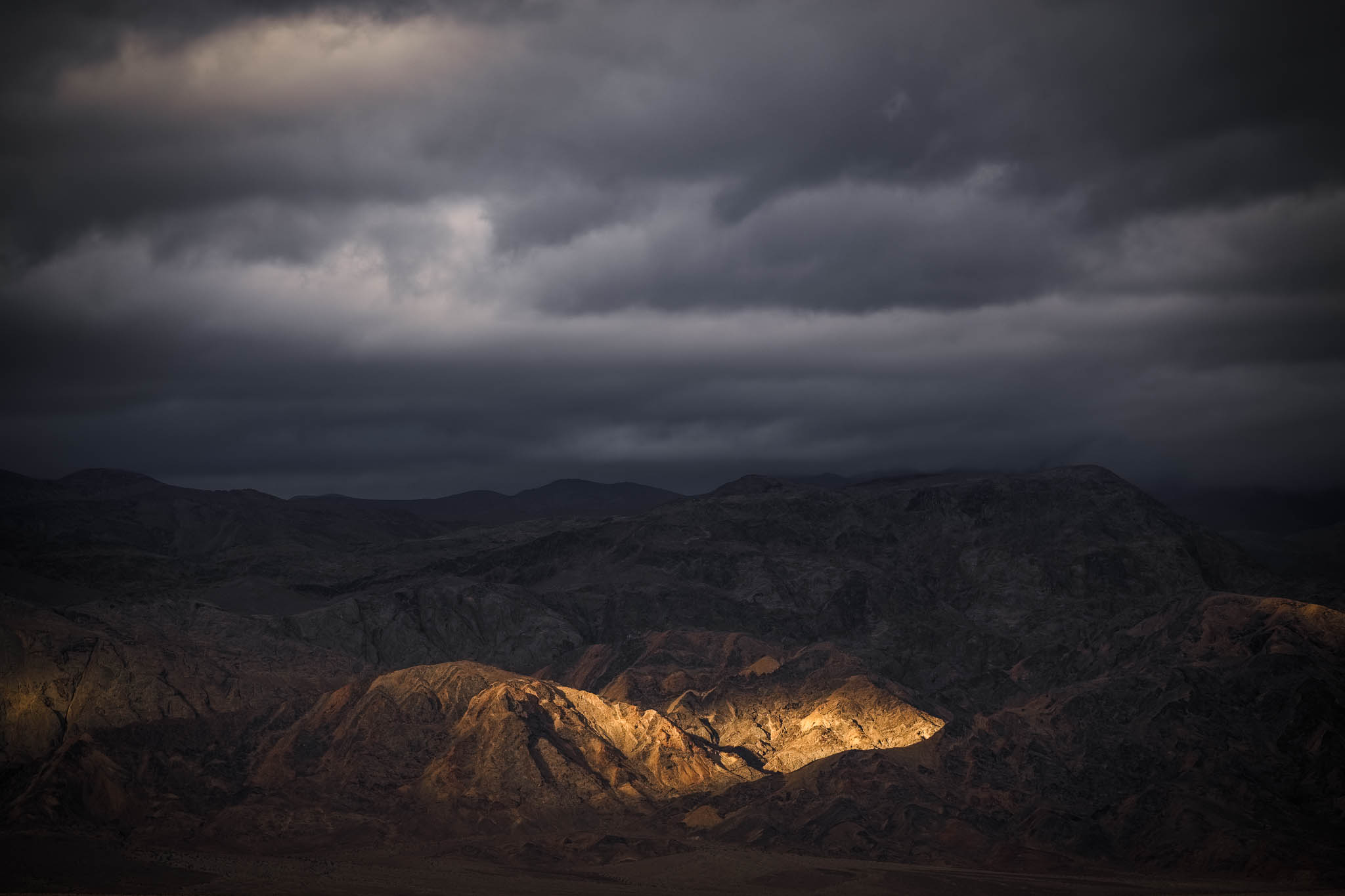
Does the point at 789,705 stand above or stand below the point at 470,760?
below

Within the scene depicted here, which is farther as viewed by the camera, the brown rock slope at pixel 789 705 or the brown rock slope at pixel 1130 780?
the brown rock slope at pixel 789 705

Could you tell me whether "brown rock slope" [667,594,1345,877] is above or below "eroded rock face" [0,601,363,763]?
below

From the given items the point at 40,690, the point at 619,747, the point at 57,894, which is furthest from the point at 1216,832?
the point at 40,690

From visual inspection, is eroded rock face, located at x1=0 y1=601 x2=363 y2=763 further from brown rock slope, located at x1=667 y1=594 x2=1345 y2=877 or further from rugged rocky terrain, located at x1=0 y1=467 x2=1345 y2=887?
brown rock slope, located at x1=667 y1=594 x2=1345 y2=877

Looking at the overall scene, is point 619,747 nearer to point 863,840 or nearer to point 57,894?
point 863,840

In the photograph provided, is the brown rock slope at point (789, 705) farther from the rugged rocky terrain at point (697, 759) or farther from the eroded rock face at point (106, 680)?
the eroded rock face at point (106, 680)

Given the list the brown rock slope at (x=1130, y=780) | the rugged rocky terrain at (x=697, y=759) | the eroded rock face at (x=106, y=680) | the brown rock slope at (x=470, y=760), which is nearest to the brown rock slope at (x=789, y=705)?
the rugged rocky terrain at (x=697, y=759)

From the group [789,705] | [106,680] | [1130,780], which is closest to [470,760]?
[106,680]

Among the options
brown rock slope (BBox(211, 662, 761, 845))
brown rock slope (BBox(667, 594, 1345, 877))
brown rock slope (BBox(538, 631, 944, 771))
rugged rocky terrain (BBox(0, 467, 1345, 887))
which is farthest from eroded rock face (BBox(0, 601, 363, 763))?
brown rock slope (BBox(667, 594, 1345, 877))

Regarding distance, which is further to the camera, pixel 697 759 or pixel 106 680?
pixel 697 759

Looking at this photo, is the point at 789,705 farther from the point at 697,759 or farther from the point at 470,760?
the point at 470,760

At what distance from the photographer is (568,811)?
5477 inches

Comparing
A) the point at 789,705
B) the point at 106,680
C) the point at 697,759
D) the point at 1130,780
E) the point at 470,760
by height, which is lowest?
the point at 697,759

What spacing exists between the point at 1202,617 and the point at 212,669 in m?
111
